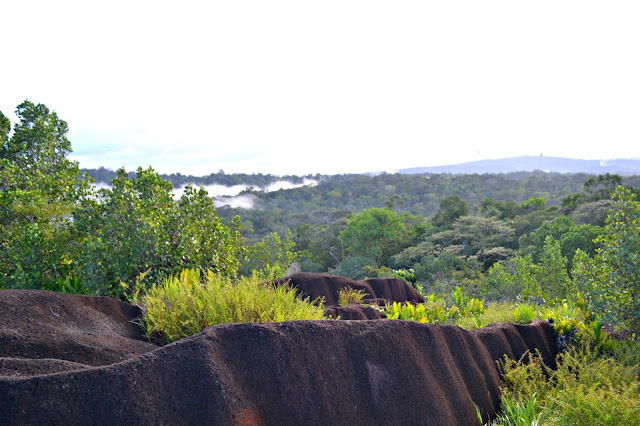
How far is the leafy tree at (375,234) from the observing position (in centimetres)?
4369

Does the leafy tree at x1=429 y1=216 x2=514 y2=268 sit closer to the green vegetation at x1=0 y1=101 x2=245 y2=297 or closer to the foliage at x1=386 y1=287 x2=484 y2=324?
the foliage at x1=386 y1=287 x2=484 y2=324

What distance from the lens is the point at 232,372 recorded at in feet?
11.5

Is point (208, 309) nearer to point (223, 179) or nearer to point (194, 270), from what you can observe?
point (194, 270)

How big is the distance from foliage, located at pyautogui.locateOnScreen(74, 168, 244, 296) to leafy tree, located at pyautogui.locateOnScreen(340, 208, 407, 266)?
115 feet

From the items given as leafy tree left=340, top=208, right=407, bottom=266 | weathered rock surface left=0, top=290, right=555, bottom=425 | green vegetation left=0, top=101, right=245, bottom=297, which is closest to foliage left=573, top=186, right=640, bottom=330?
weathered rock surface left=0, top=290, right=555, bottom=425

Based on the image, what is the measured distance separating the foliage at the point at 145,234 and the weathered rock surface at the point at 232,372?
209 cm

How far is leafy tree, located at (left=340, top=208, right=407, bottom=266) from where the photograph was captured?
43688mm

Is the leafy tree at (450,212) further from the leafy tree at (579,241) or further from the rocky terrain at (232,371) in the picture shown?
the rocky terrain at (232,371)

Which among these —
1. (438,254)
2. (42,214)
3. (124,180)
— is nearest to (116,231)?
(124,180)

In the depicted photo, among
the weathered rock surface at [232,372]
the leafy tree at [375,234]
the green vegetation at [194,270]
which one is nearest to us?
the weathered rock surface at [232,372]

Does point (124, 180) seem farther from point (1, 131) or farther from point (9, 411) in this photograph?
point (9, 411)

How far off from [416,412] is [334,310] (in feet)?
10.7

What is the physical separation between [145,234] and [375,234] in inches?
1464

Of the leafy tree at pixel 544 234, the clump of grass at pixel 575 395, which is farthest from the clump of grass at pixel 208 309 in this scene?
the leafy tree at pixel 544 234
